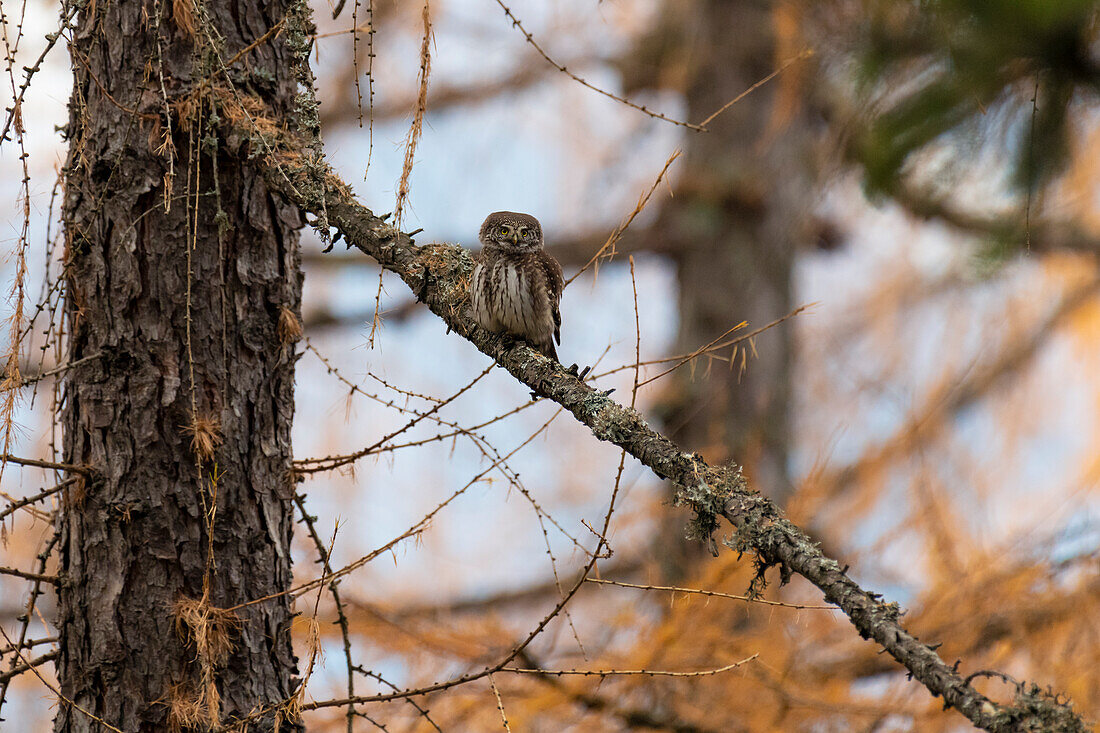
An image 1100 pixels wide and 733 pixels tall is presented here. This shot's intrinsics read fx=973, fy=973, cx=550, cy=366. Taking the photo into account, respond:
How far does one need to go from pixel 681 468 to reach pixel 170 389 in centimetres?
135

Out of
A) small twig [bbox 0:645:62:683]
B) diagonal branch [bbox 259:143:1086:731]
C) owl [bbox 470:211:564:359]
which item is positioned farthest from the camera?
owl [bbox 470:211:564:359]

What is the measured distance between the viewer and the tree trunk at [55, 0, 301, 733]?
7.88ft

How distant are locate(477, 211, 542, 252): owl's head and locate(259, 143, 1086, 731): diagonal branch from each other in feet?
3.20

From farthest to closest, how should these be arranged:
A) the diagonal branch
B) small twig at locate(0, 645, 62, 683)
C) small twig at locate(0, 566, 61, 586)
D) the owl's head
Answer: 1. the owl's head
2. small twig at locate(0, 645, 62, 683)
3. small twig at locate(0, 566, 61, 586)
4. the diagonal branch

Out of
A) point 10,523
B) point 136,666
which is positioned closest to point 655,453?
point 136,666

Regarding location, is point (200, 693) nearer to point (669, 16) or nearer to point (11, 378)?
point (11, 378)

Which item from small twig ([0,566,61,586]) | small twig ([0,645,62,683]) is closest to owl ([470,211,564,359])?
small twig ([0,566,61,586])

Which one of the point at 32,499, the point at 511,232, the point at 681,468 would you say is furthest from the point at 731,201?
the point at 32,499

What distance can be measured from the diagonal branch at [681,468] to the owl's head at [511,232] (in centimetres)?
98

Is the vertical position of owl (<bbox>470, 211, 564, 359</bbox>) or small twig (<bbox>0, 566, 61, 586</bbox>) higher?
owl (<bbox>470, 211, 564, 359</bbox>)

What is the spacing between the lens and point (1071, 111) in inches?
109

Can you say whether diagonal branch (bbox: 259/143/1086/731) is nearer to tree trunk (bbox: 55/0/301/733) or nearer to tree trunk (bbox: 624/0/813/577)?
tree trunk (bbox: 55/0/301/733)

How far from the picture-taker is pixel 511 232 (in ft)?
12.6

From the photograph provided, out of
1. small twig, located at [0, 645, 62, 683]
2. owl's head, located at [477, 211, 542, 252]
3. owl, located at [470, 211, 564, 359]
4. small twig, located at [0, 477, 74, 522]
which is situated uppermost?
owl's head, located at [477, 211, 542, 252]
